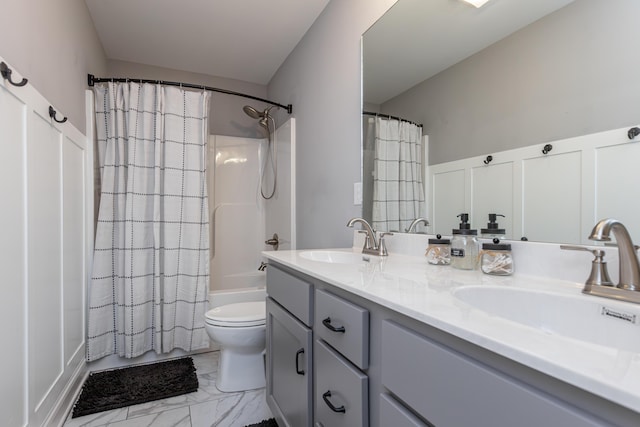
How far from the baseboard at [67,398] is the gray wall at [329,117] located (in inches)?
61.5

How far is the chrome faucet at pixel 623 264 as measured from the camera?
636 mm

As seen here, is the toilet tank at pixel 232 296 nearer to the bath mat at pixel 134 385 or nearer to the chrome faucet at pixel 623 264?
the bath mat at pixel 134 385

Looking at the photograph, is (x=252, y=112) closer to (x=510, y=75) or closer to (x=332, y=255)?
(x=332, y=255)

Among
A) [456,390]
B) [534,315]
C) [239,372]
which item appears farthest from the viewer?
[239,372]

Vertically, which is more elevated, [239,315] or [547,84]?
[547,84]

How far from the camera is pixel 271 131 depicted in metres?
3.11

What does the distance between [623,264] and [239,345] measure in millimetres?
1725

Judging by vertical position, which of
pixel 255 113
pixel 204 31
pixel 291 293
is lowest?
pixel 291 293

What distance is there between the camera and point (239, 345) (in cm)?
183

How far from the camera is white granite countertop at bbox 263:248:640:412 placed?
354 millimetres

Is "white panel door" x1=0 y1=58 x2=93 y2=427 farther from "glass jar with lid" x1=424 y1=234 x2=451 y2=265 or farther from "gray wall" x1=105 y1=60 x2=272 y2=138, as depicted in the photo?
"glass jar with lid" x1=424 y1=234 x2=451 y2=265

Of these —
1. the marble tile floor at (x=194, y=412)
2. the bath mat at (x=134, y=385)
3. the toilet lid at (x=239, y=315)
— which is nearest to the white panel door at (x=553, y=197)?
the toilet lid at (x=239, y=315)

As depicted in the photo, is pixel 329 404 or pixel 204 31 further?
pixel 204 31

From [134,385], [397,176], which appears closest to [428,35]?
[397,176]
